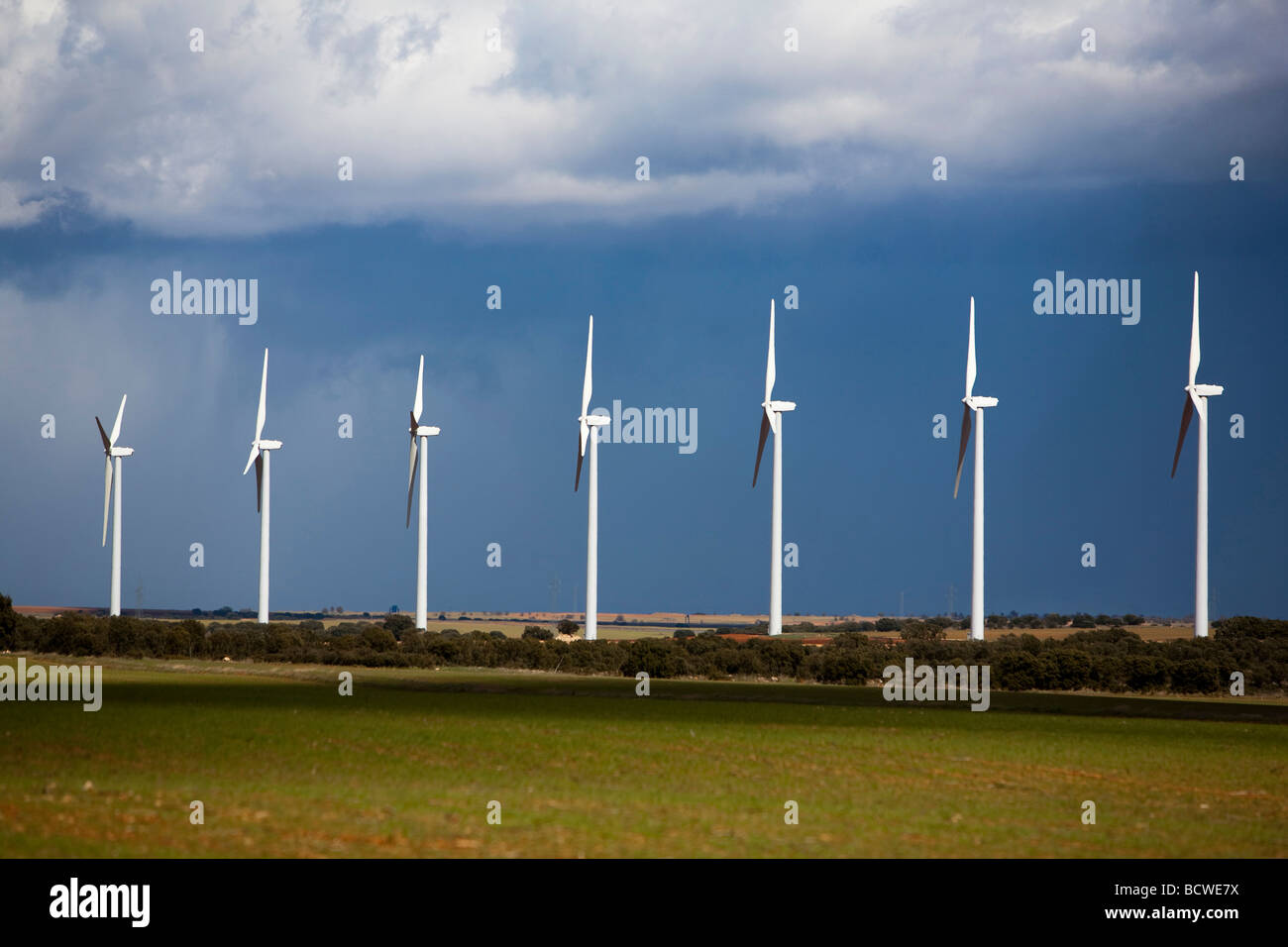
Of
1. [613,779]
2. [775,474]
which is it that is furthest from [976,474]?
[613,779]

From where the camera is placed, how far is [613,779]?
32.6 m

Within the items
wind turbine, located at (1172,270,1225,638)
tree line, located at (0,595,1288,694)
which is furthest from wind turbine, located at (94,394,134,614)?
wind turbine, located at (1172,270,1225,638)

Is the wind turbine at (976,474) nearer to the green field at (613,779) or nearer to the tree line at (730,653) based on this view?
the tree line at (730,653)

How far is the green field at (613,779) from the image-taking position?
23.5 m

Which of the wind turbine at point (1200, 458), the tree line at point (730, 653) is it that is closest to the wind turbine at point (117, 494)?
the tree line at point (730, 653)

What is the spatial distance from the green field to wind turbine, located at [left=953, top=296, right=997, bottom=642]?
36.8 meters

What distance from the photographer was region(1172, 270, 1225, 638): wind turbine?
94.1m

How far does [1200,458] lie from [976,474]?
15.0 metres

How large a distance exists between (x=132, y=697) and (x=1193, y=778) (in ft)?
120

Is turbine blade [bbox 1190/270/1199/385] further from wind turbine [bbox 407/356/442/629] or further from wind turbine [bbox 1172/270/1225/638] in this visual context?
wind turbine [bbox 407/356/442/629]

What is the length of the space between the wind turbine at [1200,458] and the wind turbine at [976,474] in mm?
13140

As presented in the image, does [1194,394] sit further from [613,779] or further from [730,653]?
[613,779]
